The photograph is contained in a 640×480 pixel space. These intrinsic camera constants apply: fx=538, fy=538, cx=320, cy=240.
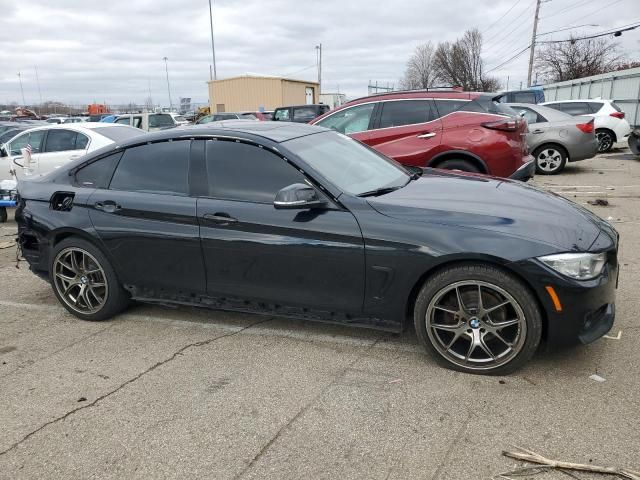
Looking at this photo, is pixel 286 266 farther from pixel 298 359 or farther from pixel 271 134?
pixel 271 134

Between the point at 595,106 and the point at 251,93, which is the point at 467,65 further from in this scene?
the point at 595,106

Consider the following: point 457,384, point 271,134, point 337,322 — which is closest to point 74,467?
point 337,322

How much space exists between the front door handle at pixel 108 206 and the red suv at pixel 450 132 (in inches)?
179

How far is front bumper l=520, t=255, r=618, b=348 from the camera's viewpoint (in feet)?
10.0

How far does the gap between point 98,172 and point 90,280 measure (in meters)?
0.90

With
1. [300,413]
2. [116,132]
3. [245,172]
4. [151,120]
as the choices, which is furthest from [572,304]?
[151,120]

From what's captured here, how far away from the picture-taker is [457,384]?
3258 mm

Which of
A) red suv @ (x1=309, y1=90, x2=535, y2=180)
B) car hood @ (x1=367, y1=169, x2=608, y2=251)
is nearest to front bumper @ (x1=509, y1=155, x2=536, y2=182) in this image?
red suv @ (x1=309, y1=90, x2=535, y2=180)

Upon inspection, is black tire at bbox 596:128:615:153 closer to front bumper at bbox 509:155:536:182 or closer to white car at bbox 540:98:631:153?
white car at bbox 540:98:631:153

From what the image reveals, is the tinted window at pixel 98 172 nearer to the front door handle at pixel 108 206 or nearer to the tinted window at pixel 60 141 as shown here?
the front door handle at pixel 108 206

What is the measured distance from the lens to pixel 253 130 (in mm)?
4125

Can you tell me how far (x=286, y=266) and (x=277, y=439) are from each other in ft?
3.96

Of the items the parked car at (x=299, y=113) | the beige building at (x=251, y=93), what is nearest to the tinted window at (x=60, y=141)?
the parked car at (x=299, y=113)

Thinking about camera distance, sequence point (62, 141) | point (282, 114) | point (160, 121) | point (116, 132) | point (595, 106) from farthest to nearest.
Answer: point (282, 114)
point (160, 121)
point (595, 106)
point (62, 141)
point (116, 132)
